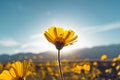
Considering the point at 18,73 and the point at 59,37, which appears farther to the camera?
the point at 59,37

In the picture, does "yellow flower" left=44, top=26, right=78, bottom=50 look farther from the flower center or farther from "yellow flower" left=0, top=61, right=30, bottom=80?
"yellow flower" left=0, top=61, right=30, bottom=80

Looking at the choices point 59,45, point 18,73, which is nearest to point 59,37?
point 59,45

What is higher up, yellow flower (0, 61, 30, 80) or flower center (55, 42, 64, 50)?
flower center (55, 42, 64, 50)

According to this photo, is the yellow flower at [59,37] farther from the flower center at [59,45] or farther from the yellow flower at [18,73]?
the yellow flower at [18,73]

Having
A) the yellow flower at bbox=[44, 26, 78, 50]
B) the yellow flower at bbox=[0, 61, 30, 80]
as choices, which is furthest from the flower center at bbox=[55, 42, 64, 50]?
the yellow flower at bbox=[0, 61, 30, 80]

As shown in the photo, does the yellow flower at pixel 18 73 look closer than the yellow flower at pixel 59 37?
Yes

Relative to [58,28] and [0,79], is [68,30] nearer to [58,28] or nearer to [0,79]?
[58,28]

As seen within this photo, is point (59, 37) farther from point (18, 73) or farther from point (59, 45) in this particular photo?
point (18, 73)

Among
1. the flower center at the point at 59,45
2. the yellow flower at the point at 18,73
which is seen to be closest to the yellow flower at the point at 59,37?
the flower center at the point at 59,45
